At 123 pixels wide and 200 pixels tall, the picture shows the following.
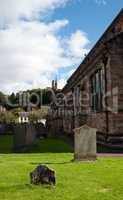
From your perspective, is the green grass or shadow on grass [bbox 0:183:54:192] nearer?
shadow on grass [bbox 0:183:54:192]

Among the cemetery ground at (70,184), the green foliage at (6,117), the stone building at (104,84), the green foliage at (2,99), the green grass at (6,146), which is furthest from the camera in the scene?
the green foliage at (2,99)

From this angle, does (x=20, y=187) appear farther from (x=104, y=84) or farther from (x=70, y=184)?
(x=104, y=84)

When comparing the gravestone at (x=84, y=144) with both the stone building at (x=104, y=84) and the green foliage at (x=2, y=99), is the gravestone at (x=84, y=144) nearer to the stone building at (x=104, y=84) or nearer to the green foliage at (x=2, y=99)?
the stone building at (x=104, y=84)

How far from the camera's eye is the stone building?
919 inches

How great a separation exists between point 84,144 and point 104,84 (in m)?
10.6

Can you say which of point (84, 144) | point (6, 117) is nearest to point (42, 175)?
point (84, 144)

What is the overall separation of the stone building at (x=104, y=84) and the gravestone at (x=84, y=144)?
7756 mm

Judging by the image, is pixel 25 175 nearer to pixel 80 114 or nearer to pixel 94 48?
pixel 94 48

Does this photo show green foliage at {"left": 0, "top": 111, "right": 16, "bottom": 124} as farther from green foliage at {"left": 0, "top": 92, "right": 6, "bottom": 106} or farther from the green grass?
the green grass

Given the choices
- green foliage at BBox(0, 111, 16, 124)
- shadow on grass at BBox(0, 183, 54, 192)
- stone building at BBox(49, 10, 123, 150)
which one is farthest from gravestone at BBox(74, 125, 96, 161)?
green foliage at BBox(0, 111, 16, 124)

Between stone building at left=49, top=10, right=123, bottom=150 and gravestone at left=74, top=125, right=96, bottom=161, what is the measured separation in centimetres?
776

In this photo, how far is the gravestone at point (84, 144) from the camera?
14828 mm

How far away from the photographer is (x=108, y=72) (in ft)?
78.9

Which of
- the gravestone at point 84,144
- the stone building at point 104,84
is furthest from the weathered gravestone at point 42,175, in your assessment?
the stone building at point 104,84
